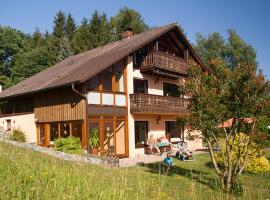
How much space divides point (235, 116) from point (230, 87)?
875 millimetres

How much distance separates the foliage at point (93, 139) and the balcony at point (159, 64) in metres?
5.45

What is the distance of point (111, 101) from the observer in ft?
64.1

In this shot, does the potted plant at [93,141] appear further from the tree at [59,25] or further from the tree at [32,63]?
the tree at [59,25]

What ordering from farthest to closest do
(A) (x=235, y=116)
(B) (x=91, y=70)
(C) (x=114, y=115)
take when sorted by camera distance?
1. (C) (x=114, y=115)
2. (B) (x=91, y=70)
3. (A) (x=235, y=116)

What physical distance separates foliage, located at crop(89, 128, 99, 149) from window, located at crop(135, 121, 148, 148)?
3589mm

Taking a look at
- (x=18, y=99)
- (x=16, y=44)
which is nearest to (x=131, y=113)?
(x=18, y=99)

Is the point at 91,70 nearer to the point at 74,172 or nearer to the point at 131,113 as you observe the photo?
the point at 131,113

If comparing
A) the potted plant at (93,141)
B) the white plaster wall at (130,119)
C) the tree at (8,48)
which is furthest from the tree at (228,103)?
the tree at (8,48)

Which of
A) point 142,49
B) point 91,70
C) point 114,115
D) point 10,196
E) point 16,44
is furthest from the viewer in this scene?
point 16,44

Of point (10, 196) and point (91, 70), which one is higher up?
point (91, 70)

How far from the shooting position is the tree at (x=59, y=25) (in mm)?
51438

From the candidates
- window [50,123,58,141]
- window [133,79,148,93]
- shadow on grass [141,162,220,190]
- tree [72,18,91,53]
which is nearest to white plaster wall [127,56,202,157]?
window [133,79,148,93]

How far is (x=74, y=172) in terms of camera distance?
6148mm

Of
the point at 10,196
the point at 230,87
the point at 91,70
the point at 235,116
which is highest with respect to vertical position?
the point at 91,70
